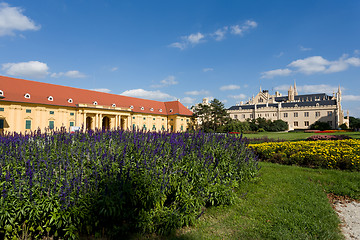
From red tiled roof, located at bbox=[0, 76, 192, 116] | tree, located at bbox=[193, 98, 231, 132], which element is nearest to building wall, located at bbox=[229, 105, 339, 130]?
tree, located at bbox=[193, 98, 231, 132]

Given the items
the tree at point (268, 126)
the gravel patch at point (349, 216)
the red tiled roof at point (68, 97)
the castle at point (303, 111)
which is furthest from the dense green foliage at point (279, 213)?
the castle at point (303, 111)

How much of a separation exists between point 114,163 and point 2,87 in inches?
1587

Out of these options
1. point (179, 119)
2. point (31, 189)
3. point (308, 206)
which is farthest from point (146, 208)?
point (179, 119)

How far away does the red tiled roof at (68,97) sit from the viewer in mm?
33919

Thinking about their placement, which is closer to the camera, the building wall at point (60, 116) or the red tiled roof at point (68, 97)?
the building wall at point (60, 116)

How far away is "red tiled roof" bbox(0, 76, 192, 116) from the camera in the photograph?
33919mm

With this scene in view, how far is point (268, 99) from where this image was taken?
96625mm

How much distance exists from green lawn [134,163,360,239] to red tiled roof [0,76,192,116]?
3966 cm

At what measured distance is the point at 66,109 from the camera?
39125 millimetres

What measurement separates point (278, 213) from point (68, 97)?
43750 mm

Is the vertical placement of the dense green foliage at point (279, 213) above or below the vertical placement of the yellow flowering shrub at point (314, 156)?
below

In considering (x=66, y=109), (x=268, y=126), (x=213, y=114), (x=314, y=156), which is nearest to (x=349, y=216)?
(x=314, y=156)

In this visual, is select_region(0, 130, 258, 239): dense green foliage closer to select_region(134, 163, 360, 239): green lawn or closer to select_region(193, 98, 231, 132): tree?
select_region(134, 163, 360, 239): green lawn

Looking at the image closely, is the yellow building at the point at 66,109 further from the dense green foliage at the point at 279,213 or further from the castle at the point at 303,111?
the castle at the point at 303,111
